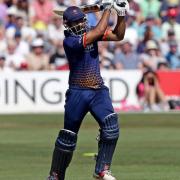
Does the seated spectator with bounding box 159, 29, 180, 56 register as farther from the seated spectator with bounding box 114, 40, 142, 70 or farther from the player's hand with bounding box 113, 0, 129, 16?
the player's hand with bounding box 113, 0, 129, 16

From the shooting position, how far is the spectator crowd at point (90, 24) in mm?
22359

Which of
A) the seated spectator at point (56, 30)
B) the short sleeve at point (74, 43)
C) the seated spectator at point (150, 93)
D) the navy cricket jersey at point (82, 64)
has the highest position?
the short sleeve at point (74, 43)

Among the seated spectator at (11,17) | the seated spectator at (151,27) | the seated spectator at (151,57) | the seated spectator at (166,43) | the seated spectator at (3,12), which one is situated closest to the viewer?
the seated spectator at (151,57)

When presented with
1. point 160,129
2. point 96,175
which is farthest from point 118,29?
point 160,129

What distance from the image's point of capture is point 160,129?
1759 centimetres

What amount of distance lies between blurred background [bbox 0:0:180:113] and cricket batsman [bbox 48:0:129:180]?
12326mm

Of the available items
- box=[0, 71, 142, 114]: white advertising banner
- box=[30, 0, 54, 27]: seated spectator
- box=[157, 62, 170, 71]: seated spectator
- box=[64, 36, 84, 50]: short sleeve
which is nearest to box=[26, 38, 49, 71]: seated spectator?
box=[0, 71, 142, 114]: white advertising banner

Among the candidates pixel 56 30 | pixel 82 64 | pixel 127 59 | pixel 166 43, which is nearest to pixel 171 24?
pixel 166 43

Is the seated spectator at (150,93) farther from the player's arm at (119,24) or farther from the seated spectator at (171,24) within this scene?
the player's arm at (119,24)

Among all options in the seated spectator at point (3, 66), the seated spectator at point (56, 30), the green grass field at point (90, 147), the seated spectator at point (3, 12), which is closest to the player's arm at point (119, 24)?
the green grass field at point (90, 147)

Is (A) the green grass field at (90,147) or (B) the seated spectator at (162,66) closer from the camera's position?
(A) the green grass field at (90,147)

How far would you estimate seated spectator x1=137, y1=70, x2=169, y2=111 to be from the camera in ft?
71.1

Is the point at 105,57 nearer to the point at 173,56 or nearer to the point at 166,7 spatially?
the point at 173,56

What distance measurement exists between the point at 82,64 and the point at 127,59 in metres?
13.4
